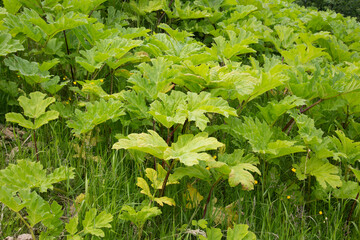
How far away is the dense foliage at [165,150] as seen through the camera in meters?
1.74

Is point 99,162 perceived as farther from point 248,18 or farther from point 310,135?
point 248,18

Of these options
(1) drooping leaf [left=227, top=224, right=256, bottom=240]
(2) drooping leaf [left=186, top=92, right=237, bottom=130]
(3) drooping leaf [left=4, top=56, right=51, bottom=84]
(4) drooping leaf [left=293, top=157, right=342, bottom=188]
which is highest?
(2) drooping leaf [left=186, top=92, right=237, bottom=130]

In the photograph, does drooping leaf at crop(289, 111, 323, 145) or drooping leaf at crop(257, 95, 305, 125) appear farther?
drooping leaf at crop(257, 95, 305, 125)

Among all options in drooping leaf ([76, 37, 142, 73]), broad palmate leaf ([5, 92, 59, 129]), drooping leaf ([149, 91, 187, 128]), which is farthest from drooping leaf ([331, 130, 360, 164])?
broad palmate leaf ([5, 92, 59, 129])

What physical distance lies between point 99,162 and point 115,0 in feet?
7.73

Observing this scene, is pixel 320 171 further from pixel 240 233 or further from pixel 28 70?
pixel 28 70

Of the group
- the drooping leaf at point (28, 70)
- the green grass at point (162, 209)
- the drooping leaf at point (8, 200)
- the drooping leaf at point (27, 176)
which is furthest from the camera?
the drooping leaf at point (28, 70)

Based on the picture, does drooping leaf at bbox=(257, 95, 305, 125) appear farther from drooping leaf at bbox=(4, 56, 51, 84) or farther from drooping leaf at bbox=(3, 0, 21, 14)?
drooping leaf at bbox=(3, 0, 21, 14)

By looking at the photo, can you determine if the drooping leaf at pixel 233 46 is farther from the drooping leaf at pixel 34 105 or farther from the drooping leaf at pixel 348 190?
the drooping leaf at pixel 34 105

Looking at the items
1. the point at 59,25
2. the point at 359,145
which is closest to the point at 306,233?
the point at 359,145

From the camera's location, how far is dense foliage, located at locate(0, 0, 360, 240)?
1.74 m

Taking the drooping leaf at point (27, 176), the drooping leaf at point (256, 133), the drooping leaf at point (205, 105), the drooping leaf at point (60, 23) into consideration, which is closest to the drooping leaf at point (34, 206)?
the drooping leaf at point (27, 176)

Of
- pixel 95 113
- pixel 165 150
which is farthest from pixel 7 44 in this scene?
pixel 165 150

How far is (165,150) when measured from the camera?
5.34 ft
